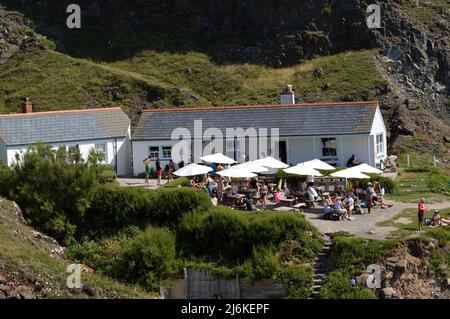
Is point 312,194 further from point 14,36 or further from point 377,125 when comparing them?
point 14,36

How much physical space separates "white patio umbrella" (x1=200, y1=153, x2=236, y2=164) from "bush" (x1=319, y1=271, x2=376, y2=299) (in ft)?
43.0

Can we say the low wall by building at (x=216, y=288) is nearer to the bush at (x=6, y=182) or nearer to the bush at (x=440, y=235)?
the bush at (x=440, y=235)

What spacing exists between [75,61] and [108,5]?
11500 mm

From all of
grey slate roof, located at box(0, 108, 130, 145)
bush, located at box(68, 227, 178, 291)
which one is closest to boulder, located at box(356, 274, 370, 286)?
bush, located at box(68, 227, 178, 291)

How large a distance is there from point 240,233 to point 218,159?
9831 mm

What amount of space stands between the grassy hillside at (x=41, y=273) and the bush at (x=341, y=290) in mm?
7385

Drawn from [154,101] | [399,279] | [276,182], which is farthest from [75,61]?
[399,279]

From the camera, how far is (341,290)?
33500 mm

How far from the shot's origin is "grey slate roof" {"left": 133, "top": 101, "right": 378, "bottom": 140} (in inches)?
1913

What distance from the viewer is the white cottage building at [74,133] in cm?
4938

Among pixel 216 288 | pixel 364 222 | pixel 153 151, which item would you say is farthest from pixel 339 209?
pixel 153 151

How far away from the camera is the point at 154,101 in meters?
66.4

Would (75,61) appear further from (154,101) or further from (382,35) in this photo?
(382,35)
